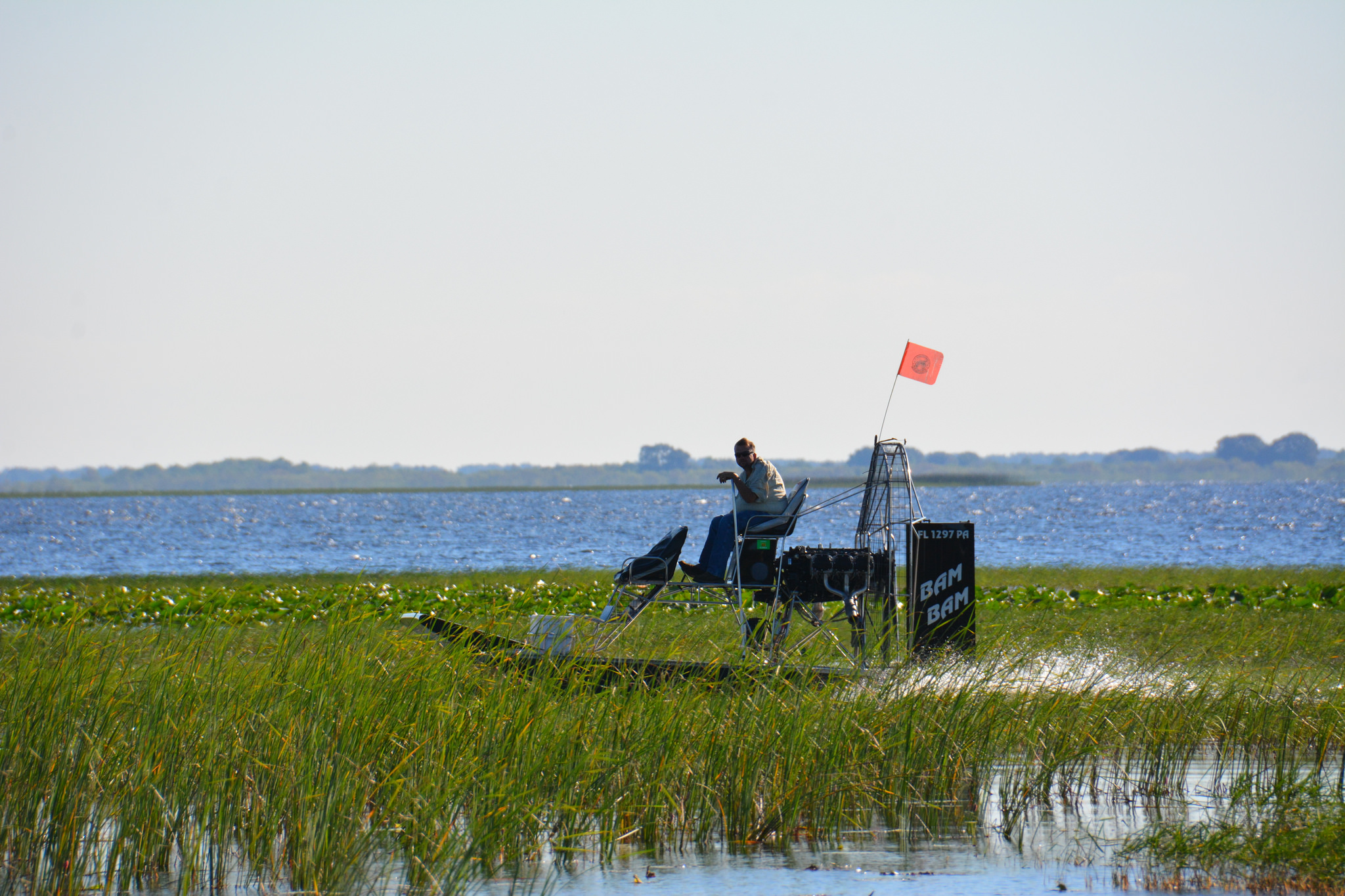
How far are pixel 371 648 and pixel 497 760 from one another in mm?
1678

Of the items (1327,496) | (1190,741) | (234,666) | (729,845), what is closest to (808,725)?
(729,845)

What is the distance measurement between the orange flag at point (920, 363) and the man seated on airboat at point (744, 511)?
1.30 metres

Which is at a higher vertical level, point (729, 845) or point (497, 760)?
point (497, 760)

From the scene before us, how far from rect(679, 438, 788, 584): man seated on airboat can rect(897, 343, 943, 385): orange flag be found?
A: 130 cm

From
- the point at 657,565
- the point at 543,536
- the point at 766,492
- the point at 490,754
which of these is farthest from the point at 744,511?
the point at 543,536

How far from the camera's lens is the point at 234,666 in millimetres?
6672

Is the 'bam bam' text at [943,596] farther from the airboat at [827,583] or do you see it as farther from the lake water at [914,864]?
the lake water at [914,864]

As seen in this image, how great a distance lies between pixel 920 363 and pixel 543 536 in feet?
146

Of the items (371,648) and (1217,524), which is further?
(1217,524)

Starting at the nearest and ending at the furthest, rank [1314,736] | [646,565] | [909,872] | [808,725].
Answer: [909,872], [808,725], [1314,736], [646,565]

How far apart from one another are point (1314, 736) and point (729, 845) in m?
3.96

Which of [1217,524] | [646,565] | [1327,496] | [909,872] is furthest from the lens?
[1327,496]

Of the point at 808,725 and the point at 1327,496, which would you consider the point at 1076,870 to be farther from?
the point at 1327,496

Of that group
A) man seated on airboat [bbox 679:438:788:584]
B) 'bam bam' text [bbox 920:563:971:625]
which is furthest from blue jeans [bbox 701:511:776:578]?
'bam bam' text [bbox 920:563:971:625]
